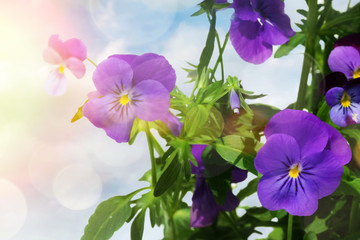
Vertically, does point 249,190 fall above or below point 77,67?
below

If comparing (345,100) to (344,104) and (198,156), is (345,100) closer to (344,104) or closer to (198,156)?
(344,104)

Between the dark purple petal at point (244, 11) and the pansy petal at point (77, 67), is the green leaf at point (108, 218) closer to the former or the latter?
the pansy petal at point (77, 67)

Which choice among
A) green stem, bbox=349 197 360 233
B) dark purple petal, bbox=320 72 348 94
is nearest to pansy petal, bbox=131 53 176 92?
dark purple petal, bbox=320 72 348 94

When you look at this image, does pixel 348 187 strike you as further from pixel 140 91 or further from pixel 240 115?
pixel 140 91

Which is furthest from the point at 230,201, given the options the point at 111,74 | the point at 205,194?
the point at 111,74

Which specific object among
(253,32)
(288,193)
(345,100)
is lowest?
(288,193)

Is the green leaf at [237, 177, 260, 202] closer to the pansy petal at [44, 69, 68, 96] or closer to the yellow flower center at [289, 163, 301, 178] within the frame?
the yellow flower center at [289, 163, 301, 178]
